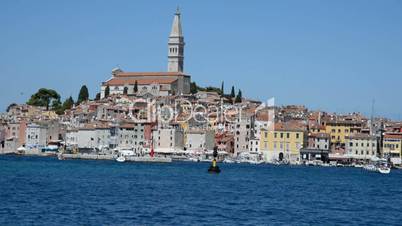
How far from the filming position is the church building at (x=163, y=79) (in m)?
87.8

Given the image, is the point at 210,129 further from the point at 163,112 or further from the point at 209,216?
the point at 209,216

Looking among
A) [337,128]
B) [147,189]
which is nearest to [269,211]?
[147,189]

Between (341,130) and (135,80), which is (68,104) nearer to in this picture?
(135,80)

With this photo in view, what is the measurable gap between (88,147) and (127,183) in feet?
130

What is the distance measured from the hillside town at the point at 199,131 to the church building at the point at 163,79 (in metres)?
0.43

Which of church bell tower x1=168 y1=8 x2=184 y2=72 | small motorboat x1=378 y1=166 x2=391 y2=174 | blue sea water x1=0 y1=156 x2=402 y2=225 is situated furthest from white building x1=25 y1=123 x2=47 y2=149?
blue sea water x1=0 y1=156 x2=402 y2=225

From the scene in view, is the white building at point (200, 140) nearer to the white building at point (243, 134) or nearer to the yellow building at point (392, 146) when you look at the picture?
the white building at point (243, 134)

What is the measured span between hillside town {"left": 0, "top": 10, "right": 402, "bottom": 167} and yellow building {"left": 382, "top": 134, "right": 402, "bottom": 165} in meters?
0.07

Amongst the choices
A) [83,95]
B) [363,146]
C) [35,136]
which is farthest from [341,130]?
[83,95]

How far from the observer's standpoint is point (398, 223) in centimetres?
2214

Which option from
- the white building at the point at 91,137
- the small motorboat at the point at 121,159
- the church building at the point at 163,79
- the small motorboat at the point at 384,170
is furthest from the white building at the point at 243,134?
the church building at the point at 163,79

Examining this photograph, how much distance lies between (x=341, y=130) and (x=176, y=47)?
29.4 m

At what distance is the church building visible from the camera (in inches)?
3455

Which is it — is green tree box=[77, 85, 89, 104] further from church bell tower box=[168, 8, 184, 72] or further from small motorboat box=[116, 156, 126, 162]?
small motorboat box=[116, 156, 126, 162]
